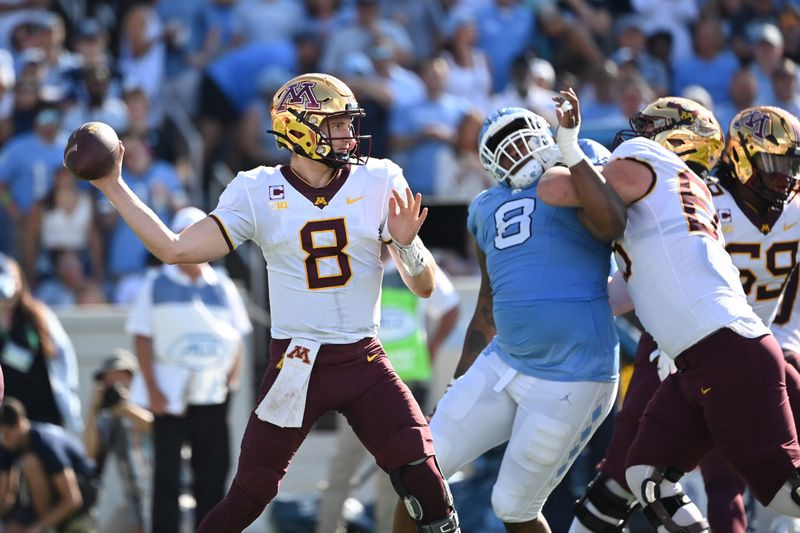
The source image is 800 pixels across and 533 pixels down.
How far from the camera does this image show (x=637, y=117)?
6.27m

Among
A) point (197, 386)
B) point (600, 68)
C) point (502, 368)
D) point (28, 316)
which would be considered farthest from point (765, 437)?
point (600, 68)

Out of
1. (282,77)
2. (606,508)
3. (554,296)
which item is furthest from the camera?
(282,77)

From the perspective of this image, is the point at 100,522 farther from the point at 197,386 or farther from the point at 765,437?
the point at 765,437

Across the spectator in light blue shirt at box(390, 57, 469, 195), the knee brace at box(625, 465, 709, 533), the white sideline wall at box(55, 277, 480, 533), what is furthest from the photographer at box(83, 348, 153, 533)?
the knee brace at box(625, 465, 709, 533)

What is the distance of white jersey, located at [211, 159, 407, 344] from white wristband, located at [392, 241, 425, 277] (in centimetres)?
8

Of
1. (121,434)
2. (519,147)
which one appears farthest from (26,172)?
(519,147)

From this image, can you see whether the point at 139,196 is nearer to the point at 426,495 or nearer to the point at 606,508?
the point at 606,508

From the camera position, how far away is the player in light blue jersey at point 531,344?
582 cm

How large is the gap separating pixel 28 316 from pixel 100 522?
1.53 meters

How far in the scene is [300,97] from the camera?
227 inches

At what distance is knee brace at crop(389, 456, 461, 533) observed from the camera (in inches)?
217

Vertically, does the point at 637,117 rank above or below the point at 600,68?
above

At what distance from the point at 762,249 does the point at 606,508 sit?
1288mm

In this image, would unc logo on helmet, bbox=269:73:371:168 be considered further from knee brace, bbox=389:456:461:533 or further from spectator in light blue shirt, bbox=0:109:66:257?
spectator in light blue shirt, bbox=0:109:66:257
